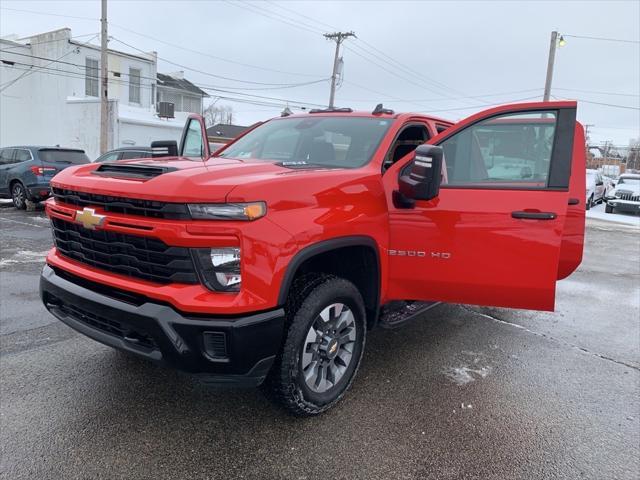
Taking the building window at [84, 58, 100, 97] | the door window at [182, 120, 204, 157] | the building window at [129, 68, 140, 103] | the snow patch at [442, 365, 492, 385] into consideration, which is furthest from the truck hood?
the building window at [129, 68, 140, 103]

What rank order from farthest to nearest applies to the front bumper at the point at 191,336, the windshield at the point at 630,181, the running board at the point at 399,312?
the windshield at the point at 630,181 → the running board at the point at 399,312 → the front bumper at the point at 191,336

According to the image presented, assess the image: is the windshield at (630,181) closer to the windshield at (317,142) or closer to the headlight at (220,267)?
the windshield at (317,142)

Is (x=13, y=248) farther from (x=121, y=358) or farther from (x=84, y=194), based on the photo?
(x=84, y=194)

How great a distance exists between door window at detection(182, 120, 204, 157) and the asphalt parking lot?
2.08 m

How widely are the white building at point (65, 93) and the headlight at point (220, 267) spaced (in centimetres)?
2248

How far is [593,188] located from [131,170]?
2273cm

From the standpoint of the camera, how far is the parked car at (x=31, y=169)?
39.1 ft

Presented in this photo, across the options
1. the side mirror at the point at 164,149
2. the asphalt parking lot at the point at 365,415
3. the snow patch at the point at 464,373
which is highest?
the side mirror at the point at 164,149

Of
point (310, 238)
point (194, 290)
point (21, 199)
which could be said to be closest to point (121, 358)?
point (194, 290)

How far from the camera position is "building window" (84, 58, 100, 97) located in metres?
25.2

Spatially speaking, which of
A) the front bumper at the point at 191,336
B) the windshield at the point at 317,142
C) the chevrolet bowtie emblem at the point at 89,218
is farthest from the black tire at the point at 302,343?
the chevrolet bowtie emblem at the point at 89,218

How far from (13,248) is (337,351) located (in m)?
6.97

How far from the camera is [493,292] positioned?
336 centimetres

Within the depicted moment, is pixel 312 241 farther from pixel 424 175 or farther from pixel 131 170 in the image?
pixel 131 170
